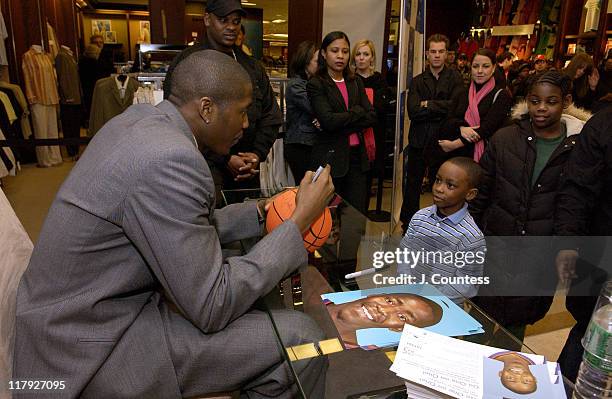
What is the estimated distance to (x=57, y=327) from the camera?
122 cm

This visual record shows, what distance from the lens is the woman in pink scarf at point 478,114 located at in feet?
11.5

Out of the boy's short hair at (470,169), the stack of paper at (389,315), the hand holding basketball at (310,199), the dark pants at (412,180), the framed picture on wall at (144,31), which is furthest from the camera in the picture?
the framed picture on wall at (144,31)

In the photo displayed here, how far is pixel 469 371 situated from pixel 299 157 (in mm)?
2738

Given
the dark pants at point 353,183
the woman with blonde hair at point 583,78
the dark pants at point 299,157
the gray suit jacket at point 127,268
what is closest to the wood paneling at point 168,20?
the dark pants at point 299,157

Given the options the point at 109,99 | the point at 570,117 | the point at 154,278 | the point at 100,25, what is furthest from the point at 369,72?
the point at 100,25

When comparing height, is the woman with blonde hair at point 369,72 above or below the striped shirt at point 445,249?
above

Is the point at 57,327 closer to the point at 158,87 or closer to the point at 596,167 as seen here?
the point at 596,167

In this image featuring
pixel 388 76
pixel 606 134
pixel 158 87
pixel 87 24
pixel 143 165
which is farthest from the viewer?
pixel 87 24

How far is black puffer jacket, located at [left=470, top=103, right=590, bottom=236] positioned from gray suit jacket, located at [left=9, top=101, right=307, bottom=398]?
1.40m

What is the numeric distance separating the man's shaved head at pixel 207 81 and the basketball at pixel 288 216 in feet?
1.52

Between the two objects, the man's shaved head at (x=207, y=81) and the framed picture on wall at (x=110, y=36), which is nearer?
the man's shaved head at (x=207, y=81)

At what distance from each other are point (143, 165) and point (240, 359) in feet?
2.01

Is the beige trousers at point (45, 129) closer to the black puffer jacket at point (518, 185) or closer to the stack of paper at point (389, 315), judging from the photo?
the black puffer jacket at point (518, 185)

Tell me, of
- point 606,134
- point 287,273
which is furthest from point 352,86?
point 287,273
